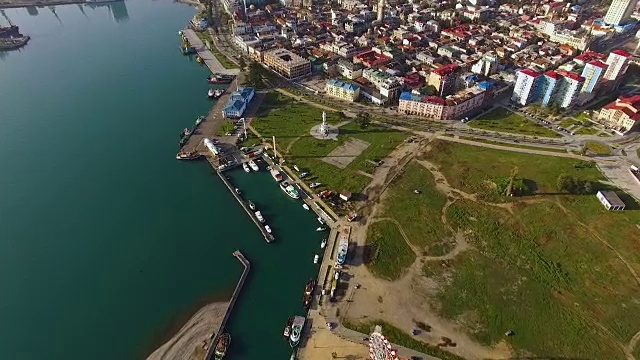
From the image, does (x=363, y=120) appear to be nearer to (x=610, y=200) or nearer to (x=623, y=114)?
(x=610, y=200)

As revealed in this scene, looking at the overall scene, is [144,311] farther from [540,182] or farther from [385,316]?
[540,182]

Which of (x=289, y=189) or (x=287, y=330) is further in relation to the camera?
(x=289, y=189)

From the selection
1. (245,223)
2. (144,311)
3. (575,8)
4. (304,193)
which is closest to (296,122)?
(304,193)

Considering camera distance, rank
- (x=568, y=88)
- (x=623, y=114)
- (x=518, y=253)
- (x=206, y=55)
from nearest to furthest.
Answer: (x=518, y=253) < (x=623, y=114) < (x=568, y=88) < (x=206, y=55)

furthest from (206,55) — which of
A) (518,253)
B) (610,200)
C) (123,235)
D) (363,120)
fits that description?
(610,200)

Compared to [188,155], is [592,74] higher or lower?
higher

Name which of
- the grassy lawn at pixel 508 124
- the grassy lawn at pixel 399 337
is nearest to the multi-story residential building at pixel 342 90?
the grassy lawn at pixel 508 124
